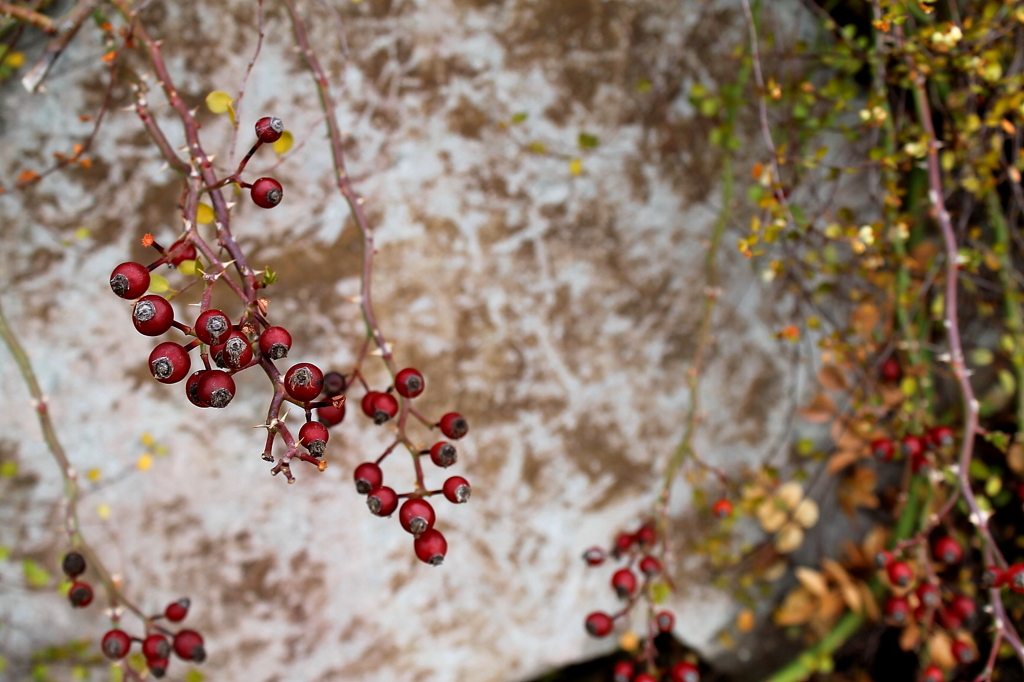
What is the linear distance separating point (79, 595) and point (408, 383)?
0.57 metres

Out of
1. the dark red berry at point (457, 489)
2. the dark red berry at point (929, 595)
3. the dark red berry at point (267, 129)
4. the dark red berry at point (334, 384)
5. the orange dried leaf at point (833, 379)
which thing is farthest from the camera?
the orange dried leaf at point (833, 379)

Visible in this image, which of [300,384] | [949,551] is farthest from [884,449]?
[300,384]

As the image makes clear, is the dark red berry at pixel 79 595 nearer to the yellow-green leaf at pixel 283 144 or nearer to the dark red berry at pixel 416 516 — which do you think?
the dark red berry at pixel 416 516

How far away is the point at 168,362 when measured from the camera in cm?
58

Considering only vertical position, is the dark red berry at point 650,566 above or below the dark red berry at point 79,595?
above

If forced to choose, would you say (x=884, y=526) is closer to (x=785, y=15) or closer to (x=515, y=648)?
(x=515, y=648)

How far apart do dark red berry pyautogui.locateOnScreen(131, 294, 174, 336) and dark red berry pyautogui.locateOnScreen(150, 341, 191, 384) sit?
0.05 feet

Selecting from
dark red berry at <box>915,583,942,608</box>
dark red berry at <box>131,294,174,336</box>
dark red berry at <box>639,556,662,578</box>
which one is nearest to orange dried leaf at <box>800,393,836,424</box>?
dark red berry at <box>915,583,942,608</box>

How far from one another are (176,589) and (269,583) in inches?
6.7

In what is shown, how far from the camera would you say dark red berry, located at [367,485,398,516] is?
722 mm

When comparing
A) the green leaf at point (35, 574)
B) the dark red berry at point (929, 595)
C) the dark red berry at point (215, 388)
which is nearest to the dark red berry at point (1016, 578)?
the dark red berry at point (929, 595)

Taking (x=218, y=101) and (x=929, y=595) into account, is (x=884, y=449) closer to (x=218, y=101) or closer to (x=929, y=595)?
(x=929, y=595)

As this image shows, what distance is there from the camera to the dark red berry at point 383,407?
0.83m

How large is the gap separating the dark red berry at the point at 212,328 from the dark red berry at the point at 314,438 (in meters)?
0.10
